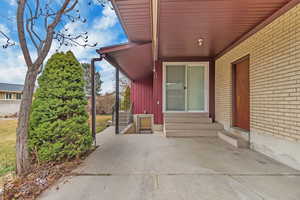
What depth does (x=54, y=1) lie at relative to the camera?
3.44 m

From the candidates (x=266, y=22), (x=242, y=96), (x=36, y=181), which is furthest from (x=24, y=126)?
(x=242, y=96)

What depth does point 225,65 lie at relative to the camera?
5426 millimetres

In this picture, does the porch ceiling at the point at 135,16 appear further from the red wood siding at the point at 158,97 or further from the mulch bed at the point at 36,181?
the mulch bed at the point at 36,181

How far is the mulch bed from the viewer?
1.95m

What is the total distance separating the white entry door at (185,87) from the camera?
6395 mm

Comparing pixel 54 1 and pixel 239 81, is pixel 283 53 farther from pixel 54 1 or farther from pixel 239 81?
pixel 54 1

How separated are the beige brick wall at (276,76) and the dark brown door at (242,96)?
1.20ft

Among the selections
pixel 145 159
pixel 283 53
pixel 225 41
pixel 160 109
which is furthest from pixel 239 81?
pixel 145 159

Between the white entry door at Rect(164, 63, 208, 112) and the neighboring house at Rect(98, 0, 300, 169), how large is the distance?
0.04 m

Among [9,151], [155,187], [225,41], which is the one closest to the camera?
[155,187]

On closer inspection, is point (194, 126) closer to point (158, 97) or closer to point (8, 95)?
→ point (158, 97)

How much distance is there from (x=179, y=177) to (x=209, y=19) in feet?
9.84

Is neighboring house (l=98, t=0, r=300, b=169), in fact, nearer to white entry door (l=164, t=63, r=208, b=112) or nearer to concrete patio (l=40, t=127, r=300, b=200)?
white entry door (l=164, t=63, r=208, b=112)

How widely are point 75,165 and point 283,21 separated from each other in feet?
15.1
